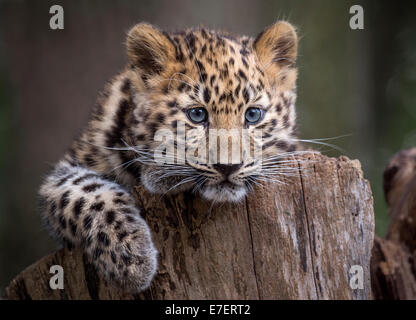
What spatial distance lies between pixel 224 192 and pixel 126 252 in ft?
2.94

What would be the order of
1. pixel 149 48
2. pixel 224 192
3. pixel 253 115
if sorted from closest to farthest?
pixel 224 192 → pixel 253 115 → pixel 149 48

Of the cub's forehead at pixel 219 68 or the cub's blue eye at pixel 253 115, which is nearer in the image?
the cub's forehead at pixel 219 68

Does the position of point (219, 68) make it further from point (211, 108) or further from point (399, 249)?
point (399, 249)

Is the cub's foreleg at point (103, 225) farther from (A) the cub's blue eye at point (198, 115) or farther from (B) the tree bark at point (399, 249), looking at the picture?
(B) the tree bark at point (399, 249)

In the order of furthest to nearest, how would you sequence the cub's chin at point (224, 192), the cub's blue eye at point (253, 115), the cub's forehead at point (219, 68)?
the cub's blue eye at point (253, 115), the cub's forehead at point (219, 68), the cub's chin at point (224, 192)

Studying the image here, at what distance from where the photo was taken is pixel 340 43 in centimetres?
1136

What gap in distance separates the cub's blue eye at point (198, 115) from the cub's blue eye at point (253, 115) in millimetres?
358

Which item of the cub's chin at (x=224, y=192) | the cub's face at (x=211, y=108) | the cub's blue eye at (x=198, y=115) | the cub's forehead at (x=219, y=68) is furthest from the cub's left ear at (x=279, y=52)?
the cub's chin at (x=224, y=192)

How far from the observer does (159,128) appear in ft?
15.3

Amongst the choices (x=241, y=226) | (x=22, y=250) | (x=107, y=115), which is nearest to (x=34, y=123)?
(x=22, y=250)

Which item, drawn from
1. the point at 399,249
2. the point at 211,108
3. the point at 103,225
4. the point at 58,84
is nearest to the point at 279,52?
the point at 211,108

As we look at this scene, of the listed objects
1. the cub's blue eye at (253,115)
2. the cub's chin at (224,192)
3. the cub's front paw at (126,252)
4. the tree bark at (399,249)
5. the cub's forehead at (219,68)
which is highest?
the cub's forehead at (219,68)

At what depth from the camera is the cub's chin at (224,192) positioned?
418 centimetres

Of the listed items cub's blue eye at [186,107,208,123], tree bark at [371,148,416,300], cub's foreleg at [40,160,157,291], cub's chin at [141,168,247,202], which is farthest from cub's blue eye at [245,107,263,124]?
tree bark at [371,148,416,300]
